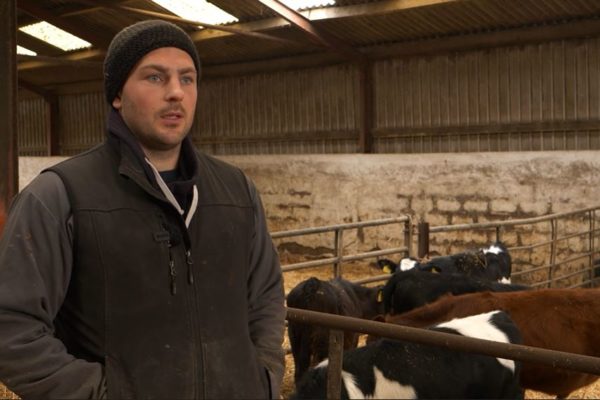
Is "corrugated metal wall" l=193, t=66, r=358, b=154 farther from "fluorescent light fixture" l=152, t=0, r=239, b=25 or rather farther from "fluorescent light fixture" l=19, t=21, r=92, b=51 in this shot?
"fluorescent light fixture" l=19, t=21, r=92, b=51

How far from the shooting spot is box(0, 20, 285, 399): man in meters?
1.52

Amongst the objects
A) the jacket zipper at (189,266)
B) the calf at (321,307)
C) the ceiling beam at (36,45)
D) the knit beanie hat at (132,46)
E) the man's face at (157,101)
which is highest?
the ceiling beam at (36,45)

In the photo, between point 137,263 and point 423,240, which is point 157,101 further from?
point 423,240

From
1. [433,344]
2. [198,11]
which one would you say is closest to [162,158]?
[433,344]

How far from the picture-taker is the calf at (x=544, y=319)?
4477 millimetres

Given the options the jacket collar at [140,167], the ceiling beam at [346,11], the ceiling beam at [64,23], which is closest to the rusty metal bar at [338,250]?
the jacket collar at [140,167]

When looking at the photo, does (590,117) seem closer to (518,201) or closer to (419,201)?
(518,201)

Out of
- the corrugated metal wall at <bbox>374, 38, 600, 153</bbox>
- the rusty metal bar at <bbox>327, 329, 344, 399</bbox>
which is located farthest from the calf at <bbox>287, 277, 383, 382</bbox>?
the corrugated metal wall at <bbox>374, 38, 600, 153</bbox>

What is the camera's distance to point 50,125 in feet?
65.1

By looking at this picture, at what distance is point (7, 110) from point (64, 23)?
9333 millimetres

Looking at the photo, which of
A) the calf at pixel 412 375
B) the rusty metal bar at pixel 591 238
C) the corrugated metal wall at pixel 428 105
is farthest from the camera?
the corrugated metal wall at pixel 428 105

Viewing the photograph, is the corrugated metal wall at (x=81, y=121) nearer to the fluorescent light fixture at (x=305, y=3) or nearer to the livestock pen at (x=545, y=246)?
the fluorescent light fixture at (x=305, y=3)

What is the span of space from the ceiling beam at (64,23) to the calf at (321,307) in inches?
418

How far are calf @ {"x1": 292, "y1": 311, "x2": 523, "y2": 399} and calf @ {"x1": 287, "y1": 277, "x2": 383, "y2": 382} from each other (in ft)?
5.77
